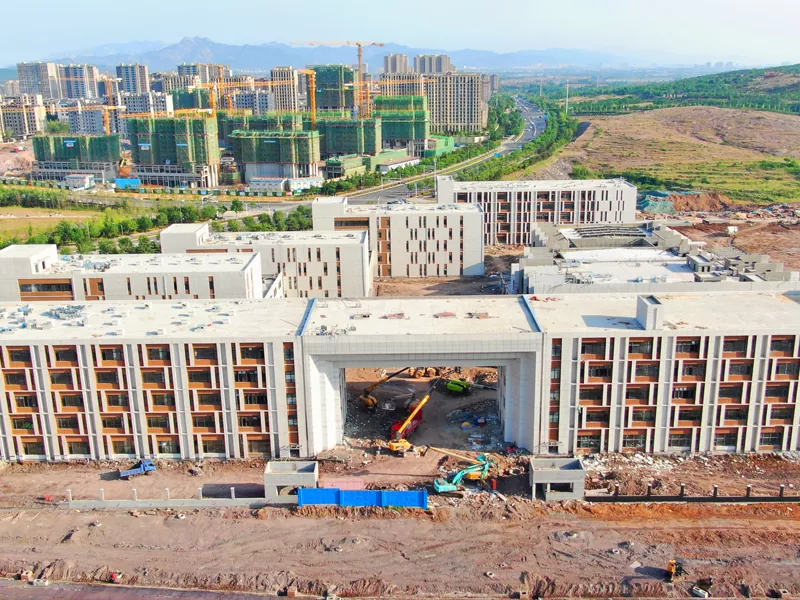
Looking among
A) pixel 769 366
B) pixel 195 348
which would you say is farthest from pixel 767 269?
pixel 195 348

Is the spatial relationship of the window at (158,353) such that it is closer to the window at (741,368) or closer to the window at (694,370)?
the window at (694,370)

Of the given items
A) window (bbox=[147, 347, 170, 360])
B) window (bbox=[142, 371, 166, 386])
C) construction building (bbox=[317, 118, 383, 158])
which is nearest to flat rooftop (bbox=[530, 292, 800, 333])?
window (bbox=[147, 347, 170, 360])

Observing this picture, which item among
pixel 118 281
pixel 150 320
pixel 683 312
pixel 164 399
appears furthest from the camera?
pixel 118 281

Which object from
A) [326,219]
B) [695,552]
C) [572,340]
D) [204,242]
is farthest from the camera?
[326,219]

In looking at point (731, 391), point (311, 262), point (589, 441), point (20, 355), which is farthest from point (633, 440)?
point (311, 262)

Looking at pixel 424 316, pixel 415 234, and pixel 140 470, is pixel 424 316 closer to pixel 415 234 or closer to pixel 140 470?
pixel 140 470

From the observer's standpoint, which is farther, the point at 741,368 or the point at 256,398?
the point at 256,398

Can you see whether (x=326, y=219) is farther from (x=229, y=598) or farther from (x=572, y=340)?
(x=229, y=598)
